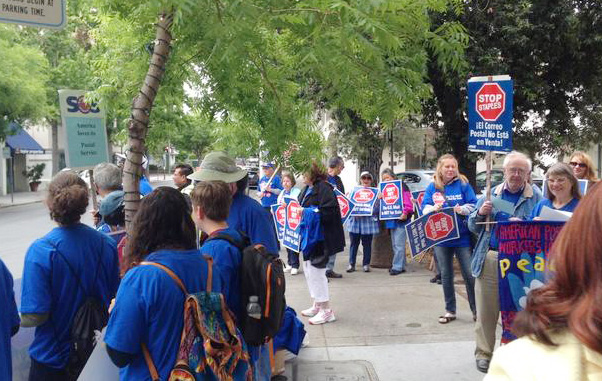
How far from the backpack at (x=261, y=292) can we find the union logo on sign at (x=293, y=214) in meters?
4.04

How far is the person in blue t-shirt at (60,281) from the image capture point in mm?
2939

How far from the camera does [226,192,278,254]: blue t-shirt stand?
3850 mm

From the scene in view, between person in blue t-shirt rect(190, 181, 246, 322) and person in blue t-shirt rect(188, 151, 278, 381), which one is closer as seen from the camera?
person in blue t-shirt rect(190, 181, 246, 322)

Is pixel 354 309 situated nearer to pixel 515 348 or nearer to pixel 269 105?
pixel 269 105

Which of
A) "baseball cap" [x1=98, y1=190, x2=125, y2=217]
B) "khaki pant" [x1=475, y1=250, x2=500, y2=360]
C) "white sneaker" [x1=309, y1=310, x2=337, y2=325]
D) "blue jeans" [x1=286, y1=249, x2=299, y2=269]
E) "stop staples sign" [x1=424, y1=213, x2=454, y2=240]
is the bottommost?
"white sneaker" [x1=309, y1=310, x2=337, y2=325]

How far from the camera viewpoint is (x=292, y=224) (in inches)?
291

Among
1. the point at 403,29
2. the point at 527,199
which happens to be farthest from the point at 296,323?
the point at 403,29

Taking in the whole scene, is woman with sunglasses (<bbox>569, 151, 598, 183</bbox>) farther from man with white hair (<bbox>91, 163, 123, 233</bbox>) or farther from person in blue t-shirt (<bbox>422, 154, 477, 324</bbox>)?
man with white hair (<bbox>91, 163, 123, 233</bbox>)

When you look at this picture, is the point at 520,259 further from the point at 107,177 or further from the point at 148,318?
the point at 107,177

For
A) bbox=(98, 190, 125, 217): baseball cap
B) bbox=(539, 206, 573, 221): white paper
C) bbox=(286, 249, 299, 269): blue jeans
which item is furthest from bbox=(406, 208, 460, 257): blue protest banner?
bbox=(98, 190, 125, 217): baseball cap

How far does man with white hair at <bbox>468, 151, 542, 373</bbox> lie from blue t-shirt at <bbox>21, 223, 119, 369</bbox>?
3027 millimetres

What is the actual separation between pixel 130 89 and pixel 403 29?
1.83 meters

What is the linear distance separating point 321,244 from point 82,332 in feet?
12.0

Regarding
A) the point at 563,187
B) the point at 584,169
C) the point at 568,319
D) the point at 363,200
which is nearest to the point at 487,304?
the point at 563,187
